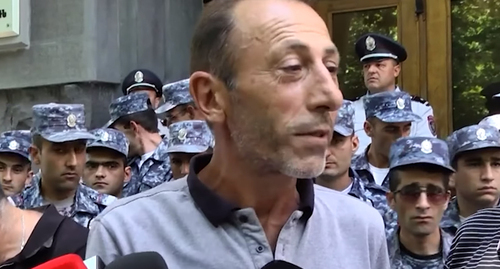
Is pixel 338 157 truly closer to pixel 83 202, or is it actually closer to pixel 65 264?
pixel 83 202

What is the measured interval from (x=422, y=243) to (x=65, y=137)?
1.96 meters

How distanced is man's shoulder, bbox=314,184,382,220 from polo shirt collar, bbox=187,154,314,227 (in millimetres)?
64

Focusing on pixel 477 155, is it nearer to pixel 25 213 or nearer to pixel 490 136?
pixel 490 136

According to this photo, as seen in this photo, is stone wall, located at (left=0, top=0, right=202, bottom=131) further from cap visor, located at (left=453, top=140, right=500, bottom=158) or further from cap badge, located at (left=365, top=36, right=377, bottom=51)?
cap visor, located at (left=453, top=140, right=500, bottom=158)

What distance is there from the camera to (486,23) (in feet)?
19.9

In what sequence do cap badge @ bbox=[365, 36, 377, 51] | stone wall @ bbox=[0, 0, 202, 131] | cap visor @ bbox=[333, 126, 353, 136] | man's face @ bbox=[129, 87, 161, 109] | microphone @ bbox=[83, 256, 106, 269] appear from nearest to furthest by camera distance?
microphone @ bbox=[83, 256, 106, 269] < cap visor @ bbox=[333, 126, 353, 136] < cap badge @ bbox=[365, 36, 377, 51] < man's face @ bbox=[129, 87, 161, 109] < stone wall @ bbox=[0, 0, 202, 131]

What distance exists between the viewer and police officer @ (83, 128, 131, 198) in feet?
16.5

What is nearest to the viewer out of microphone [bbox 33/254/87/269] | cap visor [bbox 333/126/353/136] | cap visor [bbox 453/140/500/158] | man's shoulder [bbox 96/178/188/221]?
microphone [bbox 33/254/87/269]

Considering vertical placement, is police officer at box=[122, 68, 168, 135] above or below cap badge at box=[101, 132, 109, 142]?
above

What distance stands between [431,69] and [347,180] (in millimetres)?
2288

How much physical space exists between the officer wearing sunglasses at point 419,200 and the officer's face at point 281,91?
193 centimetres

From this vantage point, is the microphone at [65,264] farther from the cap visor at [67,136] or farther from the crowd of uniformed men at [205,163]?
the cap visor at [67,136]

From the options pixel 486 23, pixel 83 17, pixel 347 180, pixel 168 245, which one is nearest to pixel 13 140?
pixel 83 17

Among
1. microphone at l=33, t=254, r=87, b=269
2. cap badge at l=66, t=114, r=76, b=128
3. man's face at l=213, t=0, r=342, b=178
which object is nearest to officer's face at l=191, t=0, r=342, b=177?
man's face at l=213, t=0, r=342, b=178
